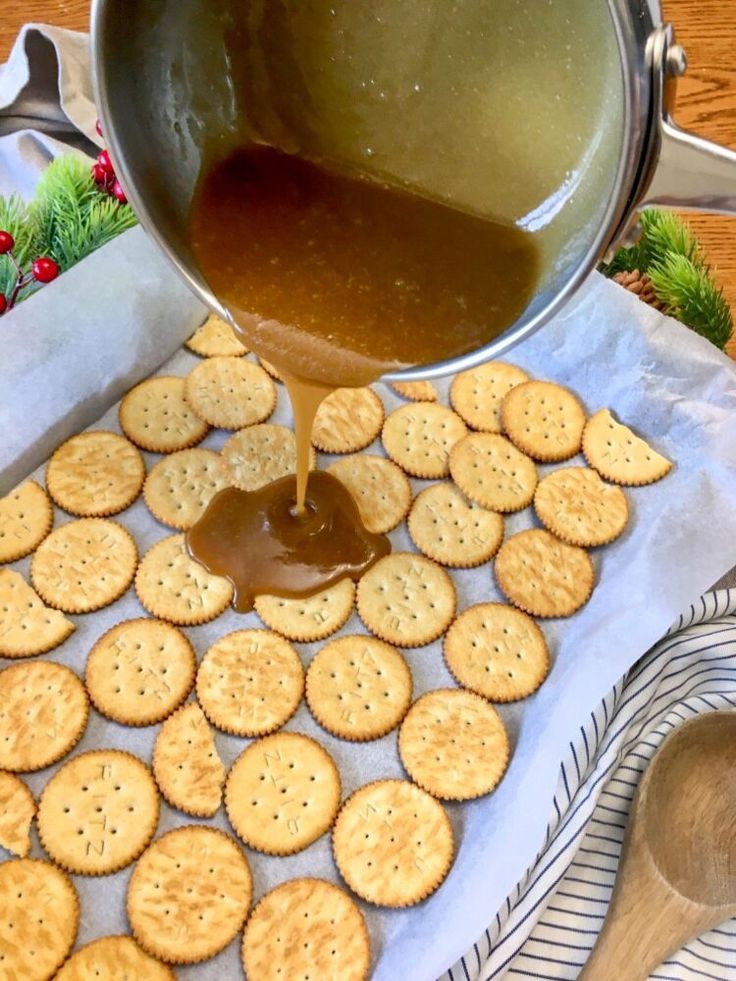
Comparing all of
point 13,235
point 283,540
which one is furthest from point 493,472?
point 13,235

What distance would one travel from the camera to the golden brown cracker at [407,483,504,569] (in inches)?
57.8

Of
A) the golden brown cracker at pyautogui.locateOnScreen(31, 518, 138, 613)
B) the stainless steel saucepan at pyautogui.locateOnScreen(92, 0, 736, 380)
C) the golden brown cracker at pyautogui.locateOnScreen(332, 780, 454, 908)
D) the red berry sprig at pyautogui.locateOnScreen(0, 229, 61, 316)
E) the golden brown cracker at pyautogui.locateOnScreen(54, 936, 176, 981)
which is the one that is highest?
the stainless steel saucepan at pyautogui.locateOnScreen(92, 0, 736, 380)

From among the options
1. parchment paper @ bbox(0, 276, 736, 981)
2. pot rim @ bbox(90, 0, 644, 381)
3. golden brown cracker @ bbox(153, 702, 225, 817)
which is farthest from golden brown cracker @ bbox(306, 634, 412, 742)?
pot rim @ bbox(90, 0, 644, 381)

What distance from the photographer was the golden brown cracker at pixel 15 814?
1.16 metres

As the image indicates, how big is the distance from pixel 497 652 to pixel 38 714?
0.65m

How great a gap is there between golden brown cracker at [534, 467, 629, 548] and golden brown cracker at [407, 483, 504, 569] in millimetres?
83

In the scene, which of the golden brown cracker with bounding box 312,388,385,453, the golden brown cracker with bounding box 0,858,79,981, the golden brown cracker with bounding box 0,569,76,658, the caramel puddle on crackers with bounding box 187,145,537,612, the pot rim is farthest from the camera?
the golden brown cracker with bounding box 312,388,385,453

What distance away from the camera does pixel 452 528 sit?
58.9 inches

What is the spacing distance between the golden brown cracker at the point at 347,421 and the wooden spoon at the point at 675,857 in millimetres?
684

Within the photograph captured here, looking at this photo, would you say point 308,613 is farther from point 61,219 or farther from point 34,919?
point 61,219

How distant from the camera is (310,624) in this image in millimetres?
1387

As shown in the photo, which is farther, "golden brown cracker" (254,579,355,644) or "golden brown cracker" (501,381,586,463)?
"golden brown cracker" (501,381,586,463)

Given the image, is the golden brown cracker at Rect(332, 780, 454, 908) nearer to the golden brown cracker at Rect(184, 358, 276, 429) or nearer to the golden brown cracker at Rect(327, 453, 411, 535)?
the golden brown cracker at Rect(327, 453, 411, 535)

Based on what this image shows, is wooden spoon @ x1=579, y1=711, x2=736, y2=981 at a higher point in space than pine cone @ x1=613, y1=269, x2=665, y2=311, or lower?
lower
